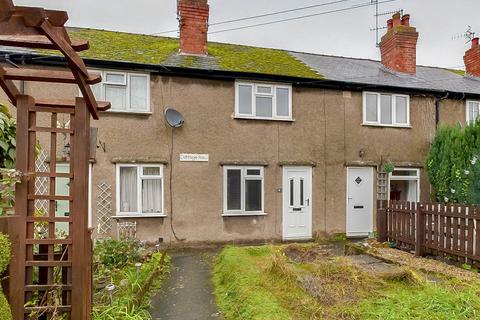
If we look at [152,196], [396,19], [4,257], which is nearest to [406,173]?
[396,19]

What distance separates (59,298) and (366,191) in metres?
10.1

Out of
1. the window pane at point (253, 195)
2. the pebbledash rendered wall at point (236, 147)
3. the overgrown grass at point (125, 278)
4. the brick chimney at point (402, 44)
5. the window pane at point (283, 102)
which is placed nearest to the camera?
the overgrown grass at point (125, 278)

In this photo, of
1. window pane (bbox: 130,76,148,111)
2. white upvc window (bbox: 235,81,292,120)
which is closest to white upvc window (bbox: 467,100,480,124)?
white upvc window (bbox: 235,81,292,120)

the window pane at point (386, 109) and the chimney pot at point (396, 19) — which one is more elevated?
the chimney pot at point (396, 19)

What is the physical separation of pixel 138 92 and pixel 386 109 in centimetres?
819

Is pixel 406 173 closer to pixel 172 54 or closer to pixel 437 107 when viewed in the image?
pixel 437 107

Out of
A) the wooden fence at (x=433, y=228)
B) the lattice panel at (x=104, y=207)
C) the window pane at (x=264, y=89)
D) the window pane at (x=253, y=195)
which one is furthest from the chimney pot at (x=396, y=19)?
the lattice panel at (x=104, y=207)

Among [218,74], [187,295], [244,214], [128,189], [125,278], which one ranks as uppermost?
[218,74]

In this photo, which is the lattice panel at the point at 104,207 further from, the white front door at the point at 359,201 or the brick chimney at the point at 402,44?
the brick chimney at the point at 402,44

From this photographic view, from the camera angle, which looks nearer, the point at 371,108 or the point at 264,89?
the point at 264,89

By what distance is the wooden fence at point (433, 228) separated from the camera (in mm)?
6566

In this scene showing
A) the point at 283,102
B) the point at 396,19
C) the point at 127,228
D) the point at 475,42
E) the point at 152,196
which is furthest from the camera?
the point at 475,42

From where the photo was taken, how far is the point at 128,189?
1001cm

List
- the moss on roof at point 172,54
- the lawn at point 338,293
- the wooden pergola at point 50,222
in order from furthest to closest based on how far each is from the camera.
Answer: the moss on roof at point 172,54 < the lawn at point 338,293 < the wooden pergola at point 50,222
